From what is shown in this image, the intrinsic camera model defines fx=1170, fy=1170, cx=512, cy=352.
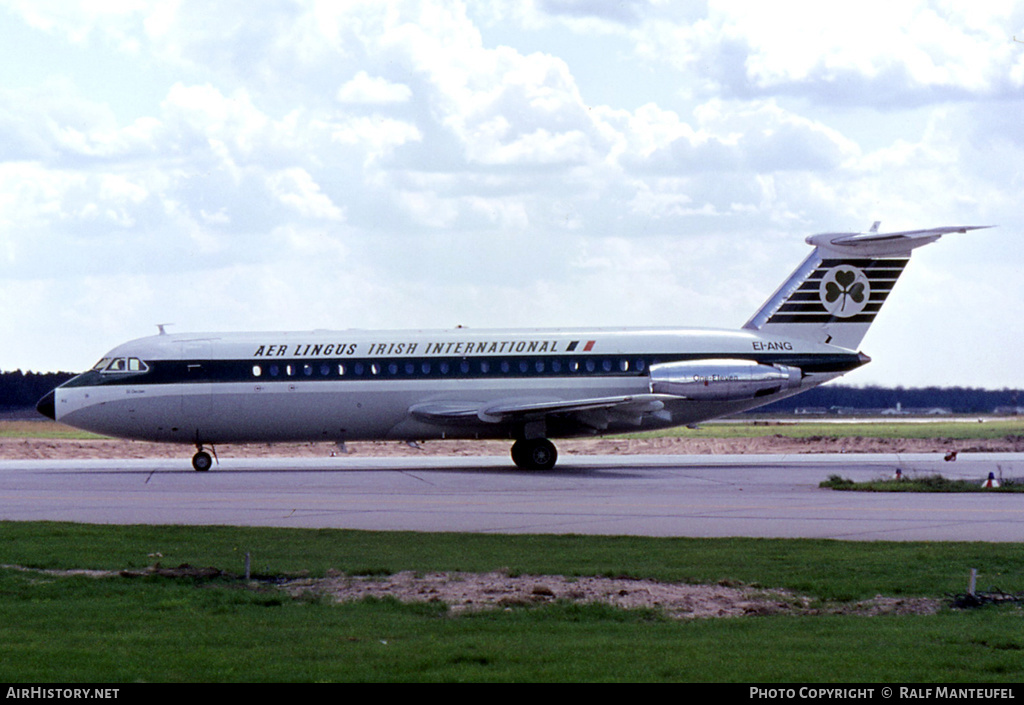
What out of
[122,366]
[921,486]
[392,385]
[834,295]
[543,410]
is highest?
[834,295]

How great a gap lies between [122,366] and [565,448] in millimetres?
22941

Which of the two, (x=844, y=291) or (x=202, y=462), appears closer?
(x=202, y=462)

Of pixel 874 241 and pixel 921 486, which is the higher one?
pixel 874 241

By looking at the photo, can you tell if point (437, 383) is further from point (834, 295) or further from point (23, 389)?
point (23, 389)

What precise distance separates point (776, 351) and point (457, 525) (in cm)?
2004

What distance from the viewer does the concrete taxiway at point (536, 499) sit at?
1939 cm

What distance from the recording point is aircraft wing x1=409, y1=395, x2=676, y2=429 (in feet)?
113

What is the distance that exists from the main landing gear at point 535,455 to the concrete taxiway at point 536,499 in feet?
1.47

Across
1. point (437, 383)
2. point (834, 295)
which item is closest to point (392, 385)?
point (437, 383)

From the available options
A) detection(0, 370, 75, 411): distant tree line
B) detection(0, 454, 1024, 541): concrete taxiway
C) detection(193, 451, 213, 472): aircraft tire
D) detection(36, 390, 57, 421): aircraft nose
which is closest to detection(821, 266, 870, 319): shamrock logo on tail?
detection(0, 454, 1024, 541): concrete taxiway

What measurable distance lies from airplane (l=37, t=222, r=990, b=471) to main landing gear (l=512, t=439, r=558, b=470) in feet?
0.18

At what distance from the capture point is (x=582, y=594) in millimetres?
12219

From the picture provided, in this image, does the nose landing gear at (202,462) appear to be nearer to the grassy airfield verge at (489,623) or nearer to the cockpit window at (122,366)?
the cockpit window at (122,366)

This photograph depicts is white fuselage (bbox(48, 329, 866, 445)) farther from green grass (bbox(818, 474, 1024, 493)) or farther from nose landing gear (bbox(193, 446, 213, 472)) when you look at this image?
green grass (bbox(818, 474, 1024, 493))
